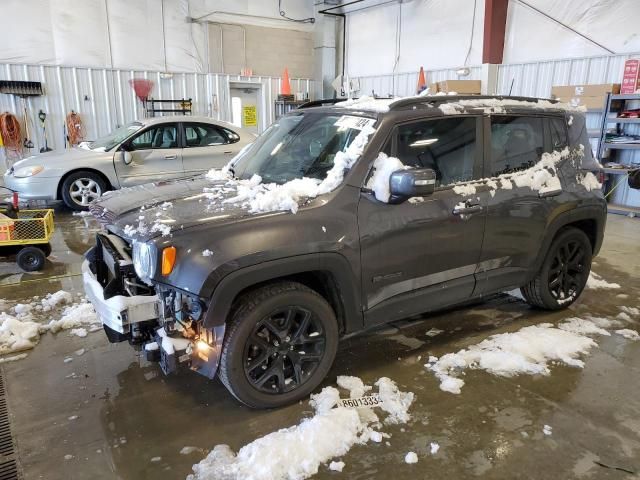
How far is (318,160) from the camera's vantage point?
3.35 meters

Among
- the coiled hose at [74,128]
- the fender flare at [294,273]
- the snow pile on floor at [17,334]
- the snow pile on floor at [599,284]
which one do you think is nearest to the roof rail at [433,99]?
the fender flare at [294,273]

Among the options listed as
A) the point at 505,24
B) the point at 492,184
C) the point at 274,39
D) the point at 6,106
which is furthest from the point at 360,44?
the point at 492,184

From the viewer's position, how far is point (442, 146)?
344cm

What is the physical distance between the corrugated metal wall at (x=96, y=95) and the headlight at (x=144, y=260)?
1070 cm

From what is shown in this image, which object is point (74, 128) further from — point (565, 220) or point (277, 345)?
point (565, 220)

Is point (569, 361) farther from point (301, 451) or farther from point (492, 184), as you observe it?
point (301, 451)

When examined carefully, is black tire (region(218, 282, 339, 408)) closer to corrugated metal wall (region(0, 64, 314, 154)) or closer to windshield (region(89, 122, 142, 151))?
windshield (region(89, 122, 142, 151))

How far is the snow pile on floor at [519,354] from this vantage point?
343 cm

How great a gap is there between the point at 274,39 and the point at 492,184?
12541 millimetres

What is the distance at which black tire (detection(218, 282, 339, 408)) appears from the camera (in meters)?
2.75

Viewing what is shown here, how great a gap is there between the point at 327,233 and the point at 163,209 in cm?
101

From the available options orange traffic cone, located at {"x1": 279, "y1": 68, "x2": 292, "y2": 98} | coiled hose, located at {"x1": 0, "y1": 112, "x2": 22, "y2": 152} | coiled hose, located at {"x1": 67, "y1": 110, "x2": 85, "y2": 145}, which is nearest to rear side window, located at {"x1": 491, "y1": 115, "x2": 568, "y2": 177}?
coiled hose, located at {"x1": 67, "y1": 110, "x2": 85, "y2": 145}

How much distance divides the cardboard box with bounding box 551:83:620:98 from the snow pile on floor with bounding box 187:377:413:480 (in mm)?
8263

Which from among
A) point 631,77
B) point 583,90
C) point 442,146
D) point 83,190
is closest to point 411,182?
point 442,146
